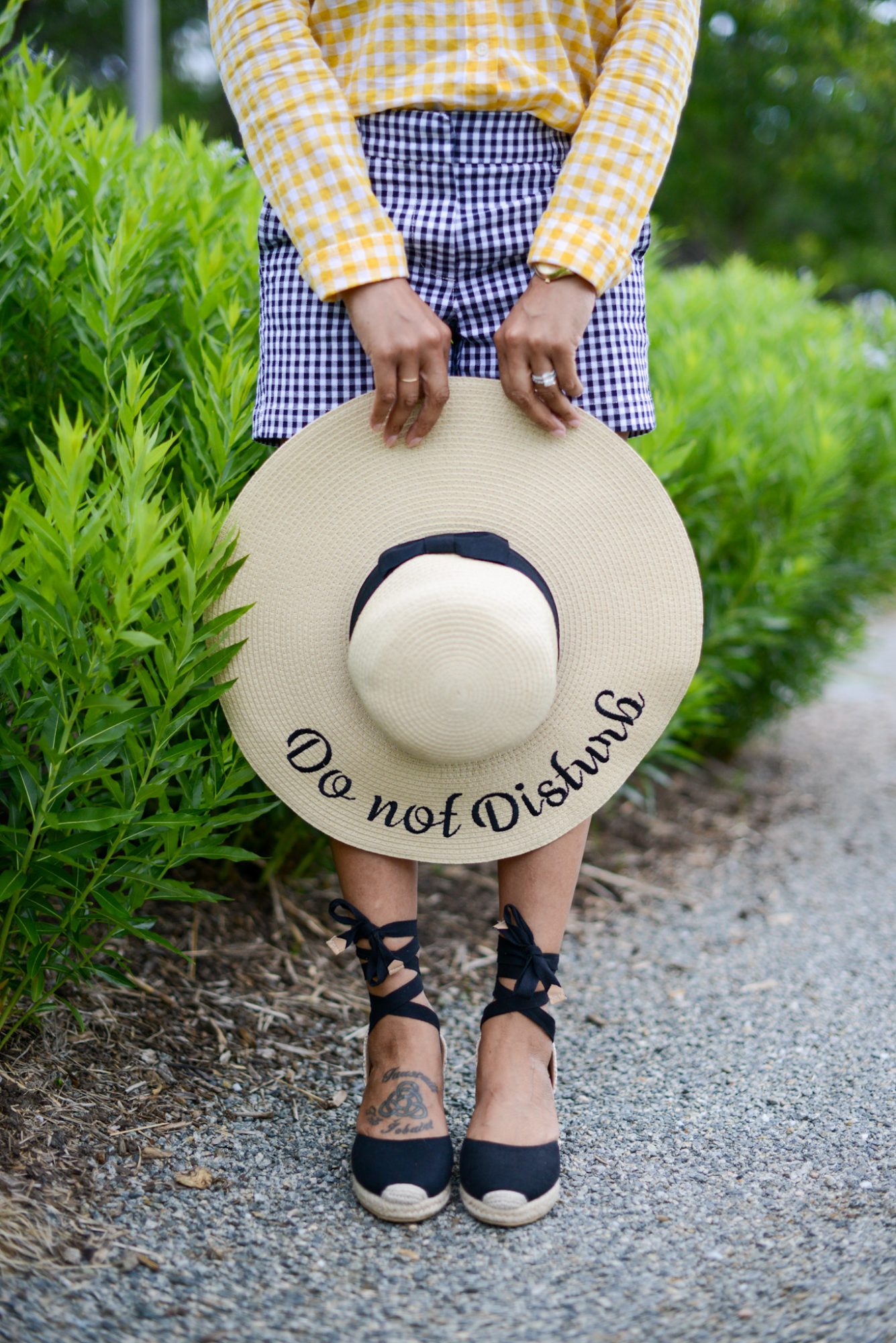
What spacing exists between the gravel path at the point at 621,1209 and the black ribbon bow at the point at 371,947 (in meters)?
0.28

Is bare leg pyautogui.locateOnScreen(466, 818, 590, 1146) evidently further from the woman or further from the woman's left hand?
the woman's left hand

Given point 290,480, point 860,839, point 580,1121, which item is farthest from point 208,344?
point 860,839

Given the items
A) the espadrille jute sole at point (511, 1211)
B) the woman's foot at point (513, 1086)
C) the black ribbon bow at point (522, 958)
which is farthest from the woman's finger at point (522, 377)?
the espadrille jute sole at point (511, 1211)

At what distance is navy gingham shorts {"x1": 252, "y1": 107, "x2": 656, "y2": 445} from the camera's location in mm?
1604

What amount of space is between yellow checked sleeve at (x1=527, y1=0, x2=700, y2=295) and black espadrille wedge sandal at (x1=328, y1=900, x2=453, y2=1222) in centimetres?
96

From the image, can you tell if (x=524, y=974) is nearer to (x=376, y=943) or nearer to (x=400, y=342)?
(x=376, y=943)

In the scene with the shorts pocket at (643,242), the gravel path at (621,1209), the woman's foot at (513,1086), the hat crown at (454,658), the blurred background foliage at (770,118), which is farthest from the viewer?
the blurred background foliage at (770,118)

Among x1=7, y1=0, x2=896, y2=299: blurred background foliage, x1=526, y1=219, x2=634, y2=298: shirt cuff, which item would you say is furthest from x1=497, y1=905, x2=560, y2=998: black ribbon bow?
x1=7, y1=0, x2=896, y2=299: blurred background foliage

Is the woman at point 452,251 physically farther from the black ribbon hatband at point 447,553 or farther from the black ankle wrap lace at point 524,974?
the black ribbon hatband at point 447,553

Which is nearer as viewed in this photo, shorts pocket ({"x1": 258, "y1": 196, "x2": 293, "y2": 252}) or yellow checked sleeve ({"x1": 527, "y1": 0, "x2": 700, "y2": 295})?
yellow checked sleeve ({"x1": 527, "y1": 0, "x2": 700, "y2": 295})

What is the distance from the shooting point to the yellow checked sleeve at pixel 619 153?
1529mm

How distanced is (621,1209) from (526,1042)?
9.9 inches

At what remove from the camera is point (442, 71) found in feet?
5.17

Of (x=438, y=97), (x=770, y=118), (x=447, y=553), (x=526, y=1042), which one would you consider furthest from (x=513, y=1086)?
(x=770, y=118)
